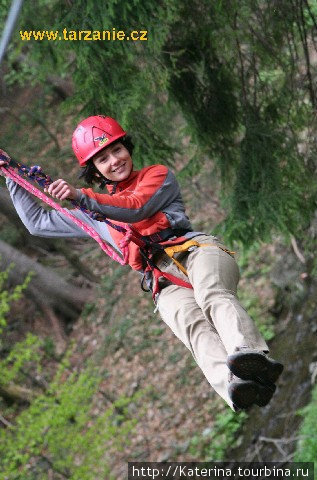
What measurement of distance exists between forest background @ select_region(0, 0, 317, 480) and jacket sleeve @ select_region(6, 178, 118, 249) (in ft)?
3.63

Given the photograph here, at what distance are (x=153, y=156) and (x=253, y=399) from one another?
2.73 meters

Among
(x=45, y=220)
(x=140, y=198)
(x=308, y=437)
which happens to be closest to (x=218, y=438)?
(x=308, y=437)

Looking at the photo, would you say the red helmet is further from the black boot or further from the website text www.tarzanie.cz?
the black boot

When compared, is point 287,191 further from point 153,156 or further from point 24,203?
point 24,203

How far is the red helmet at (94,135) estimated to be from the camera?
12.6 ft

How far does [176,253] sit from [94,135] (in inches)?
31.6

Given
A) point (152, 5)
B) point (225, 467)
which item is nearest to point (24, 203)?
point (152, 5)

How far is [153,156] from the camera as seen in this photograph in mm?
5473

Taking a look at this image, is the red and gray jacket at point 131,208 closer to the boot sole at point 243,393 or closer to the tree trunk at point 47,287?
the boot sole at point 243,393

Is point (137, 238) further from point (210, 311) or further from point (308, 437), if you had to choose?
point (308, 437)

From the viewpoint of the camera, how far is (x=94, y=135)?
151 inches

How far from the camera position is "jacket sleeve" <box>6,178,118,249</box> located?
4129mm

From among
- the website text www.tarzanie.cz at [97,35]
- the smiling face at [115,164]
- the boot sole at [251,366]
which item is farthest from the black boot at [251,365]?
the website text www.tarzanie.cz at [97,35]

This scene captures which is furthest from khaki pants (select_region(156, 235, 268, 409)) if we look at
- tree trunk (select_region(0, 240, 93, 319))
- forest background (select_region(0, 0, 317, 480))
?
tree trunk (select_region(0, 240, 93, 319))
